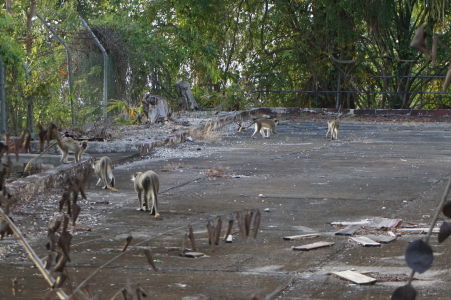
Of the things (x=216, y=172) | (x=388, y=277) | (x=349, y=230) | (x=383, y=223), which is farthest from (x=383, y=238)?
(x=216, y=172)

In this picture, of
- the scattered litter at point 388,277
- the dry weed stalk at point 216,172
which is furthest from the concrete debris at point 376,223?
the dry weed stalk at point 216,172

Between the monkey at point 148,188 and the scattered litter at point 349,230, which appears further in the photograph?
the monkey at point 148,188

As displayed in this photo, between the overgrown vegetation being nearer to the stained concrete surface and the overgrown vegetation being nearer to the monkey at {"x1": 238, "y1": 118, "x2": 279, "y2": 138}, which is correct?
the monkey at {"x1": 238, "y1": 118, "x2": 279, "y2": 138}

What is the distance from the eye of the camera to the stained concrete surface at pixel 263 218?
6484 millimetres

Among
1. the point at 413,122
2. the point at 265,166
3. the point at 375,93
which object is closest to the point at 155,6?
the point at 375,93

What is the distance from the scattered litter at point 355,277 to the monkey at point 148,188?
2.99m

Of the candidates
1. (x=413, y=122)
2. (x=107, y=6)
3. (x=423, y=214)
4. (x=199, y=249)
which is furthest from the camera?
(x=107, y=6)

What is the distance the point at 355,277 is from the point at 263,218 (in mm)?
2886

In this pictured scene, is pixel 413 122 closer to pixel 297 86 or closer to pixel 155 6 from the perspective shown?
pixel 297 86

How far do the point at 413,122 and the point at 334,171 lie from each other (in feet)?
37.9

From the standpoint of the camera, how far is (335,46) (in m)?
28.3

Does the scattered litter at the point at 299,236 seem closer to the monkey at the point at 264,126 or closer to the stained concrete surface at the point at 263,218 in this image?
the stained concrete surface at the point at 263,218

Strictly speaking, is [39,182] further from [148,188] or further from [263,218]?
[263,218]

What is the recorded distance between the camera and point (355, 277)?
6.62 metres
